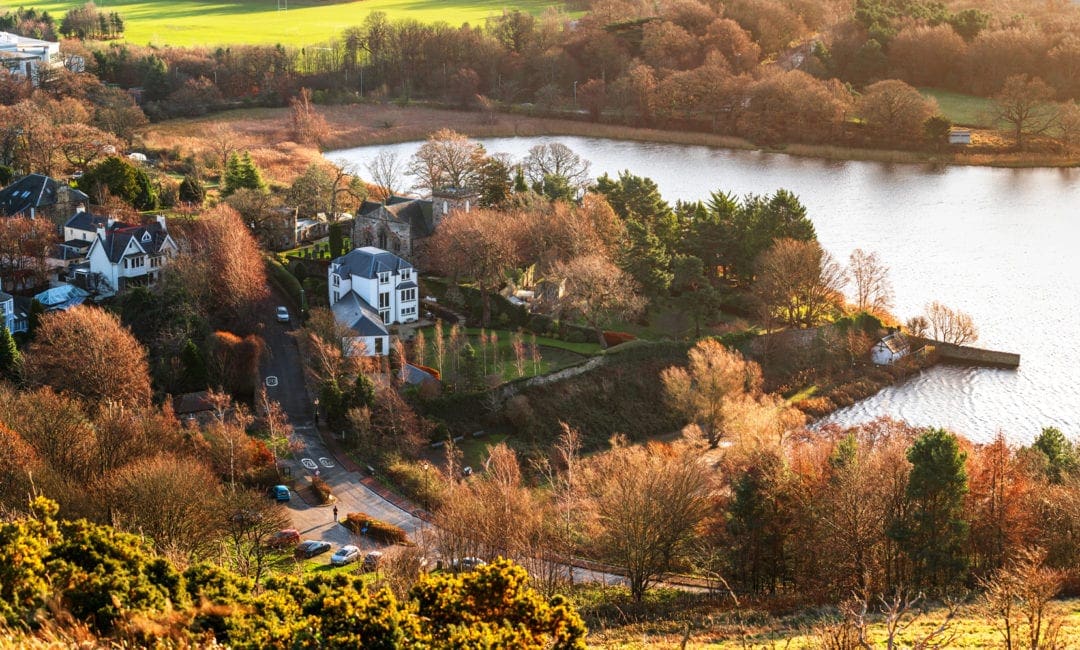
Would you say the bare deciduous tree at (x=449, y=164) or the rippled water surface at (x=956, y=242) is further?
the bare deciduous tree at (x=449, y=164)

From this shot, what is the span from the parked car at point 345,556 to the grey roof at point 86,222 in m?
20.4

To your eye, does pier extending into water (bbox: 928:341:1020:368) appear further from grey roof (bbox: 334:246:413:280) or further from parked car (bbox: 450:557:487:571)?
parked car (bbox: 450:557:487:571)

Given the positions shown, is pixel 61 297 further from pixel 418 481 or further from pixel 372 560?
pixel 372 560

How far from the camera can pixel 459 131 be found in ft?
236

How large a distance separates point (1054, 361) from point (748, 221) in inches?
432

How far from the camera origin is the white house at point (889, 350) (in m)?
39.6

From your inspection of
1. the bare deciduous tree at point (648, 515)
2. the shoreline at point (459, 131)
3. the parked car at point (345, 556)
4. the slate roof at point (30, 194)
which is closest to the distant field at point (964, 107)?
the shoreline at point (459, 131)

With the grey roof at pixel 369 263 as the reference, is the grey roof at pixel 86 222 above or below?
above

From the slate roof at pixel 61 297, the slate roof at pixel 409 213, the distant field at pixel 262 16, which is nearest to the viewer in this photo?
the slate roof at pixel 61 297

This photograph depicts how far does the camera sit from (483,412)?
34031 millimetres

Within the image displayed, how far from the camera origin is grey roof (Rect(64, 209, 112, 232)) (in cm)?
4228

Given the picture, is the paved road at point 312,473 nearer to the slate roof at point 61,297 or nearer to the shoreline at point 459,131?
the slate roof at point 61,297

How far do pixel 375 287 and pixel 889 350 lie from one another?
53.6 ft

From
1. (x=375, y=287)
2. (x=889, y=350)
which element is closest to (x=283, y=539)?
(x=375, y=287)
